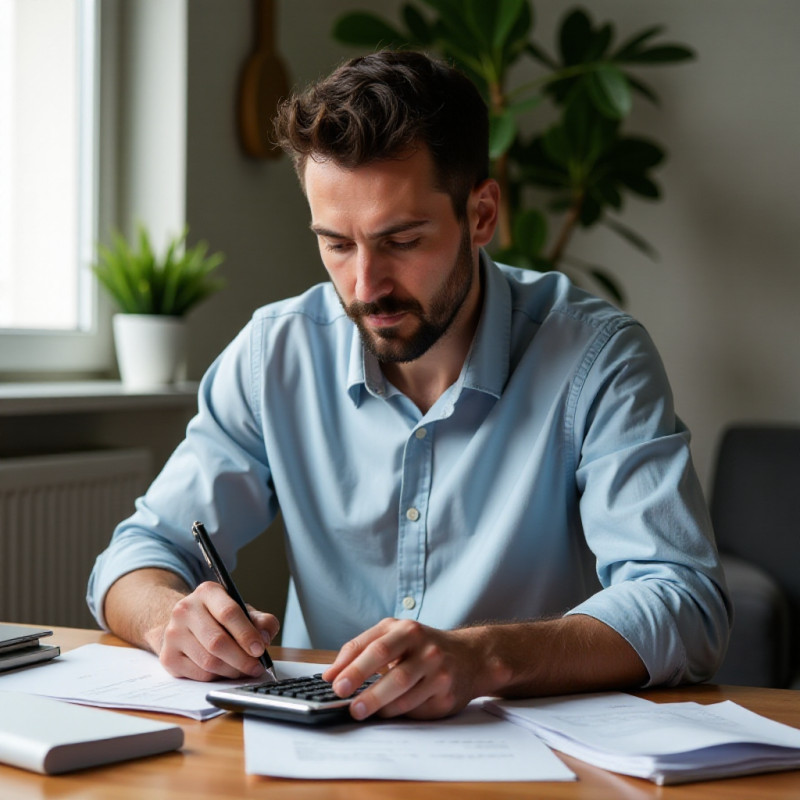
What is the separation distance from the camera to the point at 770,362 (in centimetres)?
339

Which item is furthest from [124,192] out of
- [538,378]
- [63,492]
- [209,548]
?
[209,548]

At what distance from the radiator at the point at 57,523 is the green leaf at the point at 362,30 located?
1.35 m

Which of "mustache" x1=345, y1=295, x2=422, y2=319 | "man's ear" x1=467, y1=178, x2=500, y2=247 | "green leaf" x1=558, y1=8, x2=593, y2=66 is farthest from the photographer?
"green leaf" x1=558, y1=8, x2=593, y2=66

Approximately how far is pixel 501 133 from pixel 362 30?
57cm

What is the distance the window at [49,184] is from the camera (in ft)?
8.04

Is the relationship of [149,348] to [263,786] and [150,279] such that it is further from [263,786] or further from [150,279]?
[263,786]

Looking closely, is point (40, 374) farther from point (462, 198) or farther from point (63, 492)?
point (462, 198)

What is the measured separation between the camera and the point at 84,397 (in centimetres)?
223

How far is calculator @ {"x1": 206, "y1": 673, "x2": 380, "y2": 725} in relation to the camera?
3.04 feet

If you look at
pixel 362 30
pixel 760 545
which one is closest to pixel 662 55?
pixel 362 30

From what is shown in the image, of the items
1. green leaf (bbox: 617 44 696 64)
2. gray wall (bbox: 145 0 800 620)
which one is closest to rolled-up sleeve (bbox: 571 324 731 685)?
green leaf (bbox: 617 44 696 64)

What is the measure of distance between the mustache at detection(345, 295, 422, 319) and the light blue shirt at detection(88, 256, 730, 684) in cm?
11

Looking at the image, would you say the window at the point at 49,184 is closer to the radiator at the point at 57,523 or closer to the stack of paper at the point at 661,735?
the radiator at the point at 57,523

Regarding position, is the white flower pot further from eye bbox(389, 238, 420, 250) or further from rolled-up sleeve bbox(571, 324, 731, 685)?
rolled-up sleeve bbox(571, 324, 731, 685)
